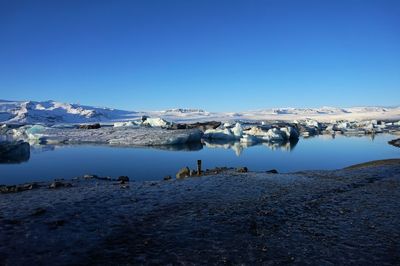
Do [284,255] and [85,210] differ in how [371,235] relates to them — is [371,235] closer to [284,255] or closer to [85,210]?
[284,255]

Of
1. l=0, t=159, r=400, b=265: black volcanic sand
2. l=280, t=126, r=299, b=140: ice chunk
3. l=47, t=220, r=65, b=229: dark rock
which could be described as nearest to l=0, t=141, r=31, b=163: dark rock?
l=0, t=159, r=400, b=265: black volcanic sand

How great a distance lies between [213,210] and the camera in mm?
8773

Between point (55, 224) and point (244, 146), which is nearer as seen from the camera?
point (55, 224)

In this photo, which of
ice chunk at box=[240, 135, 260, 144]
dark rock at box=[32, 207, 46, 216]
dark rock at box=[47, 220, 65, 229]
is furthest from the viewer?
ice chunk at box=[240, 135, 260, 144]

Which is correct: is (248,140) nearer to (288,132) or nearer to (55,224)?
(288,132)

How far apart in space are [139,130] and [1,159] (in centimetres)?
1988

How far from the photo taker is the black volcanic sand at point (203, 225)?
5.83 metres

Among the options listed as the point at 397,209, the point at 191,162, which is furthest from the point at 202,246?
the point at 191,162

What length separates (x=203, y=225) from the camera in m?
7.52

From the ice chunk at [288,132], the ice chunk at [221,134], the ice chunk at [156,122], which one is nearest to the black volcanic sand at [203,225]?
the ice chunk at [221,134]

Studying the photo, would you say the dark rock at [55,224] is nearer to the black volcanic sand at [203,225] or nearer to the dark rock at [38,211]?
the black volcanic sand at [203,225]

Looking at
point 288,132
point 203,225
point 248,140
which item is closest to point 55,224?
point 203,225

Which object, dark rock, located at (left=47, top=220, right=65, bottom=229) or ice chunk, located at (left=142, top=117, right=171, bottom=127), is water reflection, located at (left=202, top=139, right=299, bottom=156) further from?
dark rock, located at (left=47, top=220, right=65, bottom=229)

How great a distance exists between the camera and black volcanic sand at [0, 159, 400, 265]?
19.1ft
